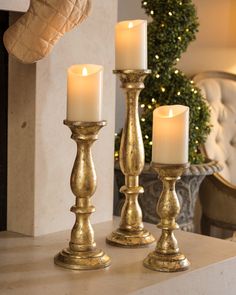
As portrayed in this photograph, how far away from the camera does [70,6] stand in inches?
58.7

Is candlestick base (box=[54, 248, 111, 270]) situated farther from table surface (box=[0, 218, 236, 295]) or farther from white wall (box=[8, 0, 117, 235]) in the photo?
white wall (box=[8, 0, 117, 235])

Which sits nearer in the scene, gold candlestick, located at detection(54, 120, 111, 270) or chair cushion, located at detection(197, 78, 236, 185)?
gold candlestick, located at detection(54, 120, 111, 270)

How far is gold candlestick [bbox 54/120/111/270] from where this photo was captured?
1402 millimetres

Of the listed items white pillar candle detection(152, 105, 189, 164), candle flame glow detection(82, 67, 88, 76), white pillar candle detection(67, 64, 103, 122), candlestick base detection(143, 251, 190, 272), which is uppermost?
candle flame glow detection(82, 67, 88, 76)

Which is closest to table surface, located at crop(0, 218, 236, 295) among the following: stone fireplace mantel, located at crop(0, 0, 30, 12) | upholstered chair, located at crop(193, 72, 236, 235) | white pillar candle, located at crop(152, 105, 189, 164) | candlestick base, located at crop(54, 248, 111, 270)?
candlestick base, located at crop(54, 248, 111, 270)

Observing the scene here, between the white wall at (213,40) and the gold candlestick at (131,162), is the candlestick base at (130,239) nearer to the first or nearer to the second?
the gold candlestick at (131,162)

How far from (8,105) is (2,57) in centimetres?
12

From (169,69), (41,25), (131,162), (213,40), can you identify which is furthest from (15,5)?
(213,40)

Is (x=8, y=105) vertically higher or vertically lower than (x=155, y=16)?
lower

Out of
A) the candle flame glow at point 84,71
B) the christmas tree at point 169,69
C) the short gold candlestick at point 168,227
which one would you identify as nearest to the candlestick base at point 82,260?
the short gold candlestick at point 168,227

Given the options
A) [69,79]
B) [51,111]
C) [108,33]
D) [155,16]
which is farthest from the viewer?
[155,16]

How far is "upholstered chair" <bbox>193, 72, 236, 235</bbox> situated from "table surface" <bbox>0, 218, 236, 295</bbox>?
3.83 ft

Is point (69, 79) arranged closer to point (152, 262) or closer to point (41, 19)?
point (41, 19)

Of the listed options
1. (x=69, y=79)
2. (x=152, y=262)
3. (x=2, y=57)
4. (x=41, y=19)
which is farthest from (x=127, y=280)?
(x=2, y=57)
